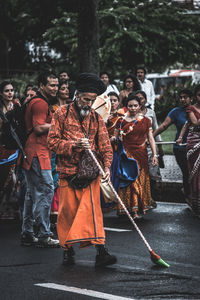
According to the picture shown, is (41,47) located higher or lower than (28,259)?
higher

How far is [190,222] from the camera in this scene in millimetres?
8375

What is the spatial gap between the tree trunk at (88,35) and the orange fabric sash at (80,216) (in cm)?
656

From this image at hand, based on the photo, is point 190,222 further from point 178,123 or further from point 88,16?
point 88,16

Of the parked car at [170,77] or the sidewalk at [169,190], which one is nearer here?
the sidewalk at [169,190]

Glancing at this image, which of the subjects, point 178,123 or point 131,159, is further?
point 178,123

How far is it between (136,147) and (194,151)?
32.8 inches

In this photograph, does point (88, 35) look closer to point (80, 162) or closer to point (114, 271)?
point (80, 162)

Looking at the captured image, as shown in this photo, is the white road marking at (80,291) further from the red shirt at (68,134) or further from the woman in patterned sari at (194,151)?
the woman in patterned sari at (194,151)

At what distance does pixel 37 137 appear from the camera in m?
6.89

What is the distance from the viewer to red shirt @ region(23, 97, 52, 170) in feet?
A: 22.4

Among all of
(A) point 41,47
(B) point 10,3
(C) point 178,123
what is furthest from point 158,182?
(A) point 41,47

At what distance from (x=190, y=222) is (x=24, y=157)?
2.67 metres

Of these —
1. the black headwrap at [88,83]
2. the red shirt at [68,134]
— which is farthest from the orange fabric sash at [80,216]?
the black headwrap at [88,83]

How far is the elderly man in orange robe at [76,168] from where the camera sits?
19.1 ft
